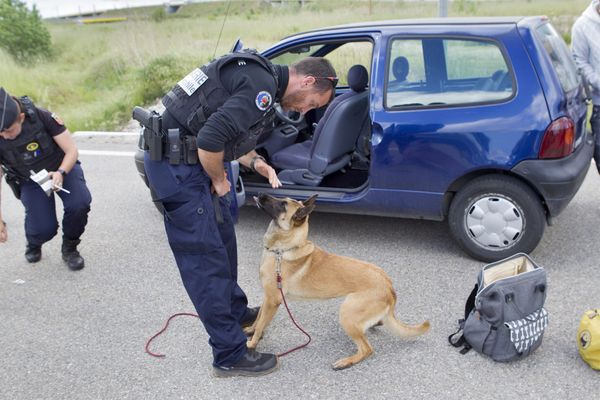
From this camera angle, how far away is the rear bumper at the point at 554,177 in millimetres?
3479

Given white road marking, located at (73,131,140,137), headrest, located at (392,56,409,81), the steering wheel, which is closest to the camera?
headrest, located at (392,56,409,81)

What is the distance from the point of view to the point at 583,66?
4.29 metres

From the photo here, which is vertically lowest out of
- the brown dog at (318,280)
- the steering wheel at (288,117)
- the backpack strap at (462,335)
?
the backpack strap at (462,335)

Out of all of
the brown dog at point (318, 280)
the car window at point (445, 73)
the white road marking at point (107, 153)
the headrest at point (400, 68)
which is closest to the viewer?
the brown dog at point (318, 280)

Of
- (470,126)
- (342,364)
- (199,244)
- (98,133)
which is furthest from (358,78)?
(98,133)

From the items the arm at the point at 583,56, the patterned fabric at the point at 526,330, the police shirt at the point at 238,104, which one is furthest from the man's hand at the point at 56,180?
the arm at the point at 583,56

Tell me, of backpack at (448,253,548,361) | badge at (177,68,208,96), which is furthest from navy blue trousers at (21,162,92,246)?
backpack at (448,253,548,361)

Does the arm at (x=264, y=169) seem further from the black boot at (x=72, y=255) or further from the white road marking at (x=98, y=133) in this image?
the white road marking at (x=98, y=133)

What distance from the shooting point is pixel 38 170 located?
3.84 m

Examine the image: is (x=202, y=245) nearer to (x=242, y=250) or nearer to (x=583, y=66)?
(x=242, y=250)

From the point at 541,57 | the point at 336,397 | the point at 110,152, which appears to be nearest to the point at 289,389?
the point at 336,397

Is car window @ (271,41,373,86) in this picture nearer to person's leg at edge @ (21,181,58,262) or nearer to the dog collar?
the dog collar

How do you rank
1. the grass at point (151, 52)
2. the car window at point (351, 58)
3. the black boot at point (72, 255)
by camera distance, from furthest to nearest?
the grass at point (151, 52) < the car window at point (351, 58) < the black boot at point (72, 255)

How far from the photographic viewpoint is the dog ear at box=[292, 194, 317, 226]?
282 centimetres
